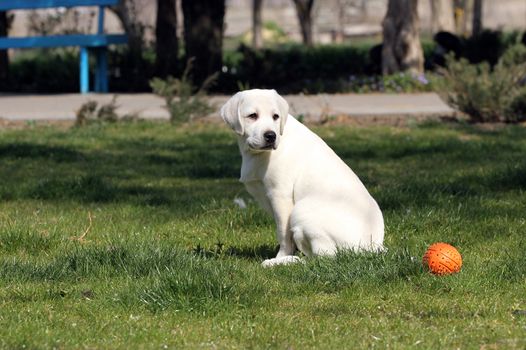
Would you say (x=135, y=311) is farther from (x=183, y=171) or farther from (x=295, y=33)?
(x=295, y=33)

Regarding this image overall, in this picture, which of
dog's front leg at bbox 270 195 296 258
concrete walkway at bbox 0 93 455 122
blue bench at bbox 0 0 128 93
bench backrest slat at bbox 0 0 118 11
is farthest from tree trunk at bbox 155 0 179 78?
dog's front leg at bbox 270 195 296 258

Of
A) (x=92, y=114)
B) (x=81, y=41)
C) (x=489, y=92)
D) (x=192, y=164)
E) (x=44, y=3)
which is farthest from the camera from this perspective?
(x=44, y=3)

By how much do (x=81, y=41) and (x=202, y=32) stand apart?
90.8 inches

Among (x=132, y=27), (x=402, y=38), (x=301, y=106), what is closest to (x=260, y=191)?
(x=301, y=106)

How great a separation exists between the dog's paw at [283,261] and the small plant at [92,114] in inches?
325

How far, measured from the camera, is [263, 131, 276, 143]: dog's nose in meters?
6.05

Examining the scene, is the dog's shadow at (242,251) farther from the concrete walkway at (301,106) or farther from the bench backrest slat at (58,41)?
the bench backrest slat at (58,41)

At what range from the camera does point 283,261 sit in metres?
6.36

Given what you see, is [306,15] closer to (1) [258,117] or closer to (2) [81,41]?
(2) [81,41]

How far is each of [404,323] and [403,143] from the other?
716cm

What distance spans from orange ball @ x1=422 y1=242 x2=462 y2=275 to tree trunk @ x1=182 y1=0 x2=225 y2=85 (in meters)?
14.7

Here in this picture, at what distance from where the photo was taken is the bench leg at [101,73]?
21.2 meters

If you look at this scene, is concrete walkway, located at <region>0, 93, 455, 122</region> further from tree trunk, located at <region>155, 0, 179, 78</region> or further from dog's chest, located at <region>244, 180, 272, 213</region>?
dog's chest, located at <region>244, 180, 272, 213</region>

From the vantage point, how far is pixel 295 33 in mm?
65375
